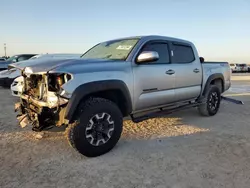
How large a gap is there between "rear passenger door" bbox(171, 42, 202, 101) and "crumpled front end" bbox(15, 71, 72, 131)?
8.36 ft

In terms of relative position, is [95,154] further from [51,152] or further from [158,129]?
[158,129]

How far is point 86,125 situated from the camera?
3.46m

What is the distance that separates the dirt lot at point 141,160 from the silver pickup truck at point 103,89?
1.30 feet

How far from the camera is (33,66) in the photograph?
12.0 feet

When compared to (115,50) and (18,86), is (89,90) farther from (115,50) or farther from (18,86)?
(18,86)

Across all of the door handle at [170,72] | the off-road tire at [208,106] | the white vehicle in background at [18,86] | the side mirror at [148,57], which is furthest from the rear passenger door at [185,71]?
the white vehicle in background at [18,86]

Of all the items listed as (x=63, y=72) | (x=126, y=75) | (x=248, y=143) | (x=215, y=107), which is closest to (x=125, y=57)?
(x=126, y=75)

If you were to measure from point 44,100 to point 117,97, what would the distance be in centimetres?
116

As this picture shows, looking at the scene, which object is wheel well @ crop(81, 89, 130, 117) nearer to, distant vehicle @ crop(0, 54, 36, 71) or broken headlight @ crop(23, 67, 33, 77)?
broken headlight @ crop(23, 67, 33, 77)

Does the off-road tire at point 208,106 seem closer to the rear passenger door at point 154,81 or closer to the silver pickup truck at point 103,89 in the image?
the silver pickup truck at point 103,89

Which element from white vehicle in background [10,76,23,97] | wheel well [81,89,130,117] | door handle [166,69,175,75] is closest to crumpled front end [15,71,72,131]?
white vehicle in background [10,76,23,97]

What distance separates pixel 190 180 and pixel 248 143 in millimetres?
1880

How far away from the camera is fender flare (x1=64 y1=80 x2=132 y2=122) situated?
3.26 m

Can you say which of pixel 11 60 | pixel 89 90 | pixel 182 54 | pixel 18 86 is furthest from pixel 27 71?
pixel 11 60
